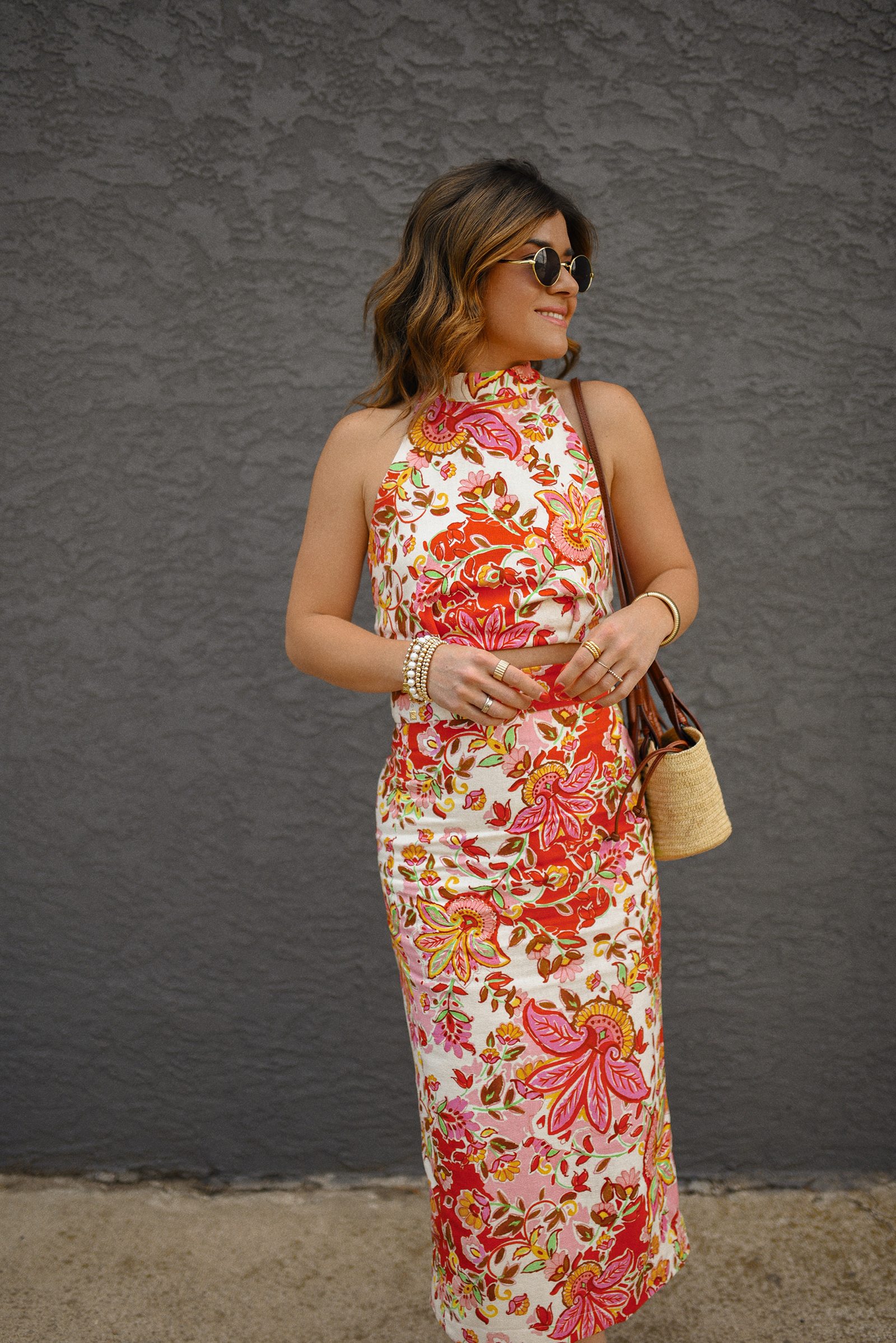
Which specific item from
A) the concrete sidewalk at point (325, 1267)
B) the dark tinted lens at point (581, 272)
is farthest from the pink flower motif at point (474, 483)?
the concrete sidewalk at point (325, 1267)

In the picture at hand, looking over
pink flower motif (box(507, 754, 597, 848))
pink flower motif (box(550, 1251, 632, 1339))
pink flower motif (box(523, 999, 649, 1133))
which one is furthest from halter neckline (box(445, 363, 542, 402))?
pink flower motif (box(550, 1251, 632, 1339))

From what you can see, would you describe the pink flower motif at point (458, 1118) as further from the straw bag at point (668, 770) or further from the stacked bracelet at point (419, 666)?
the stacked bracelet at point (419, 666)

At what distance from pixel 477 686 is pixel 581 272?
81cm

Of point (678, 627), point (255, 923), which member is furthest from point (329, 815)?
point (678, 627)

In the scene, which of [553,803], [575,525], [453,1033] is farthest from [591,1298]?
[575,525]

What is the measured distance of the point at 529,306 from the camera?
1666 mm

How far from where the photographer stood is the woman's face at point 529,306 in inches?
65.1

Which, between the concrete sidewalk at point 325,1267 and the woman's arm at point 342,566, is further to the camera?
the concrete sidewalk at point 325,1267

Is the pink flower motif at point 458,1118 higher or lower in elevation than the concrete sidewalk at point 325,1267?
higher

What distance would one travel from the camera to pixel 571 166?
7.61 ft

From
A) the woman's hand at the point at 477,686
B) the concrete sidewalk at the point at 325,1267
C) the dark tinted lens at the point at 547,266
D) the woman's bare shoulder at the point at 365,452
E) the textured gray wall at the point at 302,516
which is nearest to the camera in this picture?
the woman's hand at the point at 477,686

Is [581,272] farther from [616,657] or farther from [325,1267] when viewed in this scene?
[325,1267]

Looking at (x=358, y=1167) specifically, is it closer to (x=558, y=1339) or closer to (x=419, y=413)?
(x=558, y=1339)

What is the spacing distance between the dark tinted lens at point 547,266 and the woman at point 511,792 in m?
0.01
